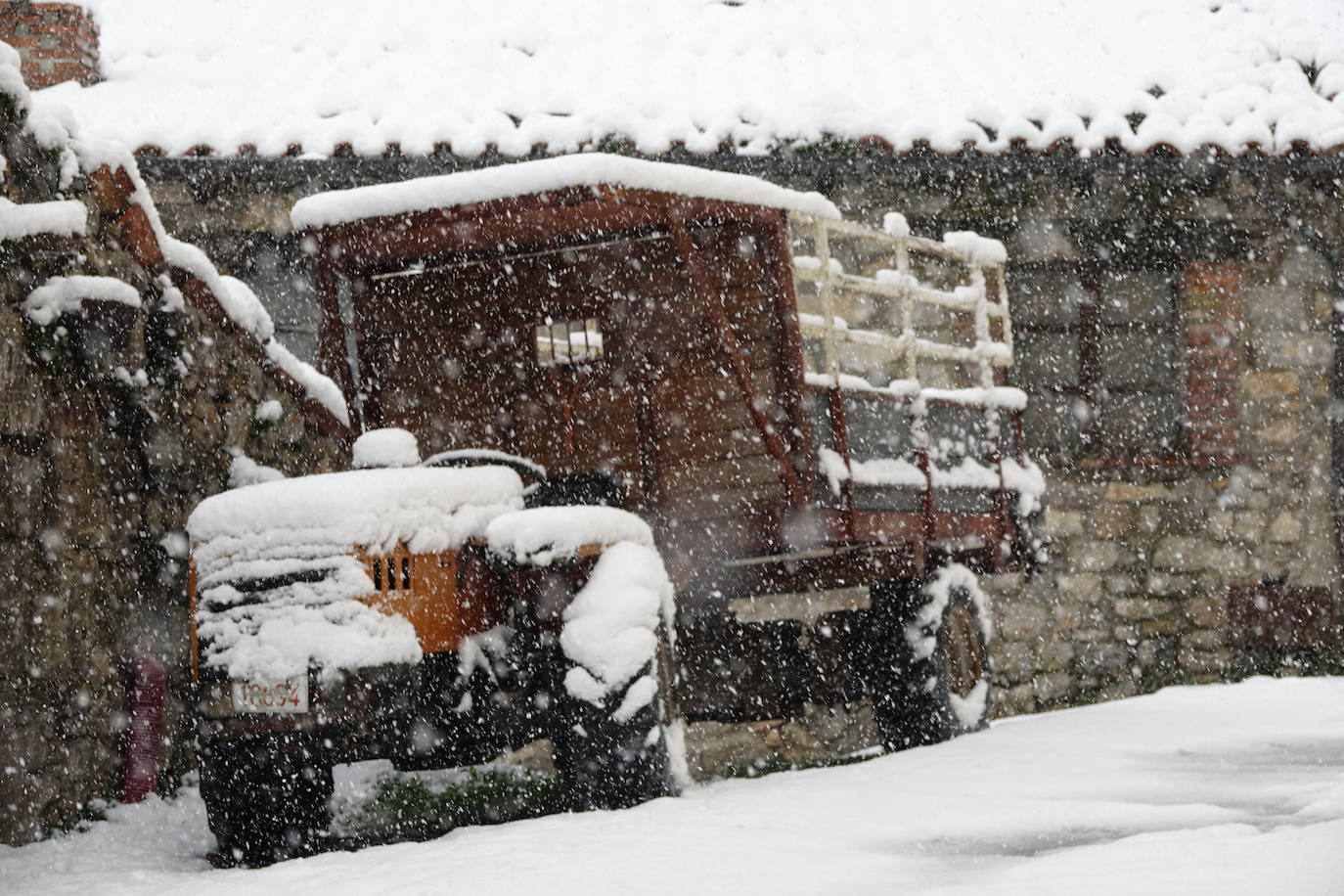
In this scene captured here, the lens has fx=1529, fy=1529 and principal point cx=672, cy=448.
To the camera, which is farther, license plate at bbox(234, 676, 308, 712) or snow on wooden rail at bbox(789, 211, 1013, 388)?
snow on wooden rail at bbox(789, 211, 1013, 388)

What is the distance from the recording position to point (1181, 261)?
992cm

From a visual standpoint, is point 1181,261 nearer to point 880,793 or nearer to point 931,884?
point 880,793

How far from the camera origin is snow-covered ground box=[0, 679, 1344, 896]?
3596 millimetres

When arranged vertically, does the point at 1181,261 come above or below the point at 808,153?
below

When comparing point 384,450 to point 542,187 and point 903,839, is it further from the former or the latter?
point 903,839

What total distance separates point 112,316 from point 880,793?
3245 millimetres

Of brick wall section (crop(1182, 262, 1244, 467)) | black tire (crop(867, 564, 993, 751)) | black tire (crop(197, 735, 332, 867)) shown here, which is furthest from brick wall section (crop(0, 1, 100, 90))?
brick wall section (crop(1182, 262, 1244, 467))

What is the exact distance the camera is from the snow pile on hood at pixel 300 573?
4.54m

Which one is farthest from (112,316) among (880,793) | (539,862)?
(880,793)

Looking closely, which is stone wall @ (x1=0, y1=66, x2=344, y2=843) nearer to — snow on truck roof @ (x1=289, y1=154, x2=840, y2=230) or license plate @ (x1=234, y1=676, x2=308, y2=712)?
snow on truck roof @ (x1=289, y1=154, x2=840, y2=230)

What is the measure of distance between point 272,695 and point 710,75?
5941 millimetres

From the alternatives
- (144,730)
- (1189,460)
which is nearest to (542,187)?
(144,730)

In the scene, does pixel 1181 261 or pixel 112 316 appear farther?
pixel 1181 261

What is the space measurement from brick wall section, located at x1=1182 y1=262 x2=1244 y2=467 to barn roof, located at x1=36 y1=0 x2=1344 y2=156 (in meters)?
1.07
